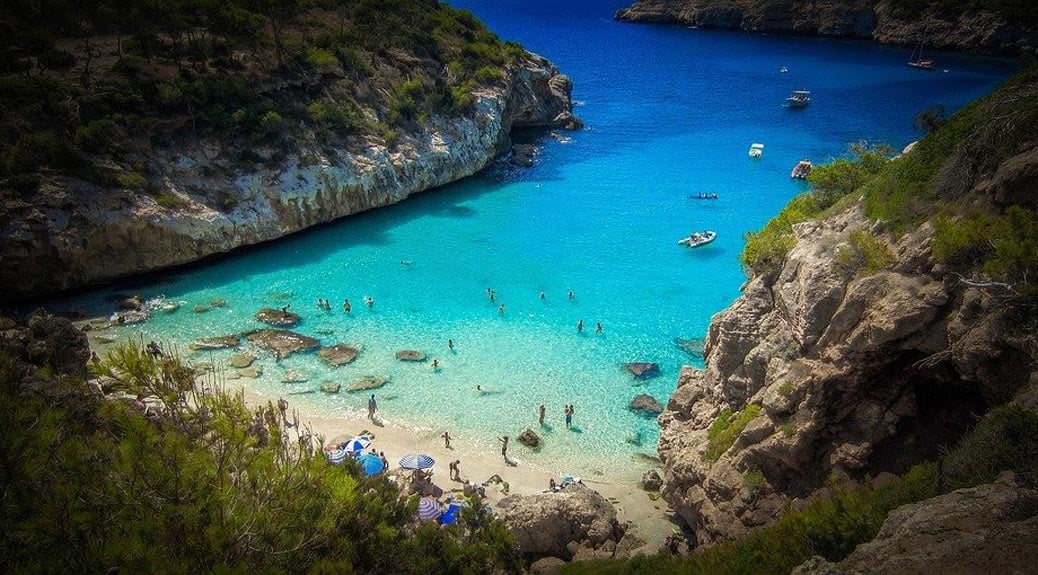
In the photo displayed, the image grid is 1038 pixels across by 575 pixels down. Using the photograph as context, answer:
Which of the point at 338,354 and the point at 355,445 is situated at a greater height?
the point at 338,354

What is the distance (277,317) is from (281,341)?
231cm

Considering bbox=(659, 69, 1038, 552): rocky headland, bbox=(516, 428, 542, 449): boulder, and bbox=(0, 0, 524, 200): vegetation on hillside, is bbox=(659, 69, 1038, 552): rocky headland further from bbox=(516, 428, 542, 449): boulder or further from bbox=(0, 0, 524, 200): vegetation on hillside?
bbox=(0, 0, 524, 200): vegetation on hillside

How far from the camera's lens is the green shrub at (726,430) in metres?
18.6

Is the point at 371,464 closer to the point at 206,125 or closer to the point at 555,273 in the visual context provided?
the point at 555,273

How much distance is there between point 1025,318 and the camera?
41.9 feet

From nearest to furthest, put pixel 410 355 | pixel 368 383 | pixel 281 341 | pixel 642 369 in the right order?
pixel 368 383, pixel 642 369, pixel 410 355, pixel 281 341

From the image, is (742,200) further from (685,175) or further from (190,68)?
(190,68)

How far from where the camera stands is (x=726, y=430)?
63.1 ft

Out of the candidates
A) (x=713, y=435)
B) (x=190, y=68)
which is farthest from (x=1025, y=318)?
(x=190, y=68)

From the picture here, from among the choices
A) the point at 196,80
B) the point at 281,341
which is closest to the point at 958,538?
the point at 281,341

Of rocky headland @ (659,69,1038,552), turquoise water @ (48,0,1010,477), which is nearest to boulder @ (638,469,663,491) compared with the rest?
turquoise water @ (48,0,1010,477)

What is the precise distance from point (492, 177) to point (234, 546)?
4330cm

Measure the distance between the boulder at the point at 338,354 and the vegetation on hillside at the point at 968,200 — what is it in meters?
19.6

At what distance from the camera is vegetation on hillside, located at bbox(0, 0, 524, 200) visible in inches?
1314
